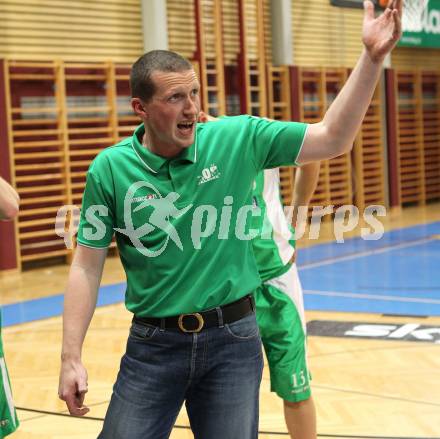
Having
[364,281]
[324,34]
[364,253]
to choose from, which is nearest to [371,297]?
[364,281]

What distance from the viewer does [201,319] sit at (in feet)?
8.18

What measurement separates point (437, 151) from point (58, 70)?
10.1m

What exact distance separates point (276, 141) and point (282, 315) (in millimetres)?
1416

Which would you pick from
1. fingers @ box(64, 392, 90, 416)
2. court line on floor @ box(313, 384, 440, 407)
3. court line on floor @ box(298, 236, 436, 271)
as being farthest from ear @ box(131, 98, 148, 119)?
court line on floor @ box(298, 236, 436, 271)

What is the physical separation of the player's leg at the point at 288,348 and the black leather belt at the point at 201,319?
124cm

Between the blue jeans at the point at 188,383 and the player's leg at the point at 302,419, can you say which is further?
the player's leg at the point at 302,419

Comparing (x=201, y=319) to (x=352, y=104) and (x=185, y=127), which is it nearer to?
(x=185, y=127)

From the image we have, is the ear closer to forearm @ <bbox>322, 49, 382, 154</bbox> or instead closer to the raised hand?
→ forearm @ <bbox>322, 49, 382, 154</bbox>

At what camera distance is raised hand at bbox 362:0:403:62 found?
2205 mm

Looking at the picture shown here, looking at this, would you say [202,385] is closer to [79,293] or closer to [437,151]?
[79,293]

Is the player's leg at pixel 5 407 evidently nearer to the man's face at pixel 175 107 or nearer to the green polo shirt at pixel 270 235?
the man's face at pixel 175 107

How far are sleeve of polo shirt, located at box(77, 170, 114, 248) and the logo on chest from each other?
27 cm

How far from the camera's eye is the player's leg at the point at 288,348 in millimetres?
3740

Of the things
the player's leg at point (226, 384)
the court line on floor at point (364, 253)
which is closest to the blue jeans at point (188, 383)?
the player's leg at point (226, 384)
